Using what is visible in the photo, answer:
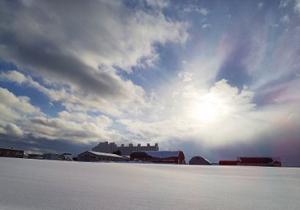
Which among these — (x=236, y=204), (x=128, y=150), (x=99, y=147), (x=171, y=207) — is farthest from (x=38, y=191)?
(x=99, y=147)

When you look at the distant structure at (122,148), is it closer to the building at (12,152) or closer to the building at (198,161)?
the building at (198,161)

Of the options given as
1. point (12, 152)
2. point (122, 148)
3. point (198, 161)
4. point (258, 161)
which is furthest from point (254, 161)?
point (122, 148)

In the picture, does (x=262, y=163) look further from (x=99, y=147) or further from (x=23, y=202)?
(x=99, y=147)

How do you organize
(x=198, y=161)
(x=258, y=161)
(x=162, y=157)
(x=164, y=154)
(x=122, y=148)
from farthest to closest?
(x=122, y=148) < (x=198, y=161) < (x=164, y=154) < (x=162, y=157) < (x=258, y=161)

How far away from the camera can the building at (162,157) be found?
73688 mm

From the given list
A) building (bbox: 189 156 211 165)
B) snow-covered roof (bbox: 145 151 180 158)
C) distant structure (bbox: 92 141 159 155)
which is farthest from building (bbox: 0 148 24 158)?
distant structure (bbox: 92 141 159 155)

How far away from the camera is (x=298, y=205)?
445 cm

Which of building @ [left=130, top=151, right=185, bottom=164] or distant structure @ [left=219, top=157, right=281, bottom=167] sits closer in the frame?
distant structure @ [left=219, top=157, right=281, bottom=167]

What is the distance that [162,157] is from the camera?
74812 millimetres

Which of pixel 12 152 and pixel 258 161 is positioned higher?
pixel 258 161

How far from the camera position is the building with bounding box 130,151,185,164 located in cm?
7369

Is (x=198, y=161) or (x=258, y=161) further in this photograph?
(x=198, y=161)

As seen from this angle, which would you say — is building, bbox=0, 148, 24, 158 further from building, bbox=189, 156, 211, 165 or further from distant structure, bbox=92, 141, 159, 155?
distant structure, bbox=92, 141, 159, 155

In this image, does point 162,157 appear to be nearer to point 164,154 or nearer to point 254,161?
point 164,154
